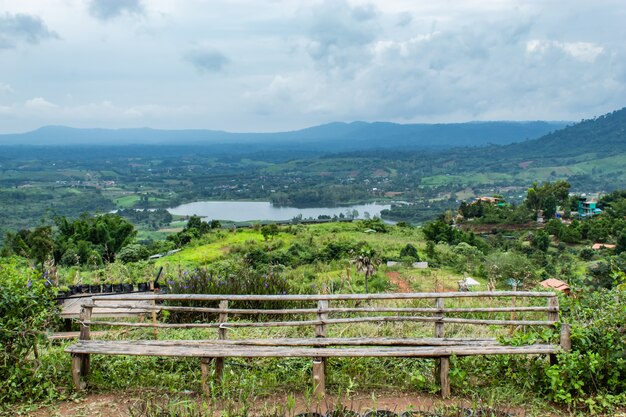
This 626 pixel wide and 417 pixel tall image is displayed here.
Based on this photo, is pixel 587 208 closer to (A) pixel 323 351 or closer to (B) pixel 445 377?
(B) pixel 445 377

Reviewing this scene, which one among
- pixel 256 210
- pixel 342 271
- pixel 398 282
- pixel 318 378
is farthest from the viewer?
pixel 256 210

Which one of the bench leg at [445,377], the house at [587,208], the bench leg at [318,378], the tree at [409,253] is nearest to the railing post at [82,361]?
the bench leg at [318,378]

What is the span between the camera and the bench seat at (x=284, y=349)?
13.2ft

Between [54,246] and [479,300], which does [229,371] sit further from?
[54,246]

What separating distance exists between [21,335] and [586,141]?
154064 mm

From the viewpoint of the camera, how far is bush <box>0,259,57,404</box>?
4141mm

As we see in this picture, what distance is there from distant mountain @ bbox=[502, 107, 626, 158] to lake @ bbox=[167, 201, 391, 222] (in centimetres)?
7053

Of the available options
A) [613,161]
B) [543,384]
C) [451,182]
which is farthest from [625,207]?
[613,161]

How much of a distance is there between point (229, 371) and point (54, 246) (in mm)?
16552

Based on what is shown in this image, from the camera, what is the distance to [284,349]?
4.12 meters

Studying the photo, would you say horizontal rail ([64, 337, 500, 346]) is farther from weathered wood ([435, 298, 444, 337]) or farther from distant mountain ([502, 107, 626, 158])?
distant mountain ([502, 107, 626, 158])

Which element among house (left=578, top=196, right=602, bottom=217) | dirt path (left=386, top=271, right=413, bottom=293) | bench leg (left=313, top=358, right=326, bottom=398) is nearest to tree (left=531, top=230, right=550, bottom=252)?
house (left=578, top=196, right=602, bottom=217)

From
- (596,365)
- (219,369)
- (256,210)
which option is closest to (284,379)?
(219,369)

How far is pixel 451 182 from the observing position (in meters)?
108
